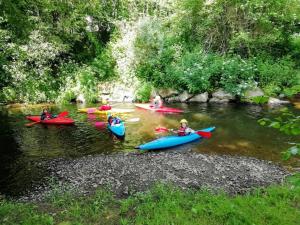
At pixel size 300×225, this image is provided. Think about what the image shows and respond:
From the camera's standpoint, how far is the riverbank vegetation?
21.1 m

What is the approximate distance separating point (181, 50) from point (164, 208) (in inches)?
725

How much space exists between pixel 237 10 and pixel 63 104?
13.6 meters

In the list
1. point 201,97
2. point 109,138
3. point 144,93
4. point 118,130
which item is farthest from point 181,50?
point 109,138

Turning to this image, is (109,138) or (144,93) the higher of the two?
(144,93)

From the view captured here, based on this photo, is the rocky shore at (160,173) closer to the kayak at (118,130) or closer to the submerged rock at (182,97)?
the kayak at (118,130)

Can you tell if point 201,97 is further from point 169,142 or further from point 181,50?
point 169,142

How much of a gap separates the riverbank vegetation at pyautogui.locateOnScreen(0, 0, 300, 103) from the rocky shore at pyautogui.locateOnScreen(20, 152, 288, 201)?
11607mm

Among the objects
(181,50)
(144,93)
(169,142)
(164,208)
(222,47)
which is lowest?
(169,142)

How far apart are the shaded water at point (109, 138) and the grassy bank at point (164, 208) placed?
6.19 feet

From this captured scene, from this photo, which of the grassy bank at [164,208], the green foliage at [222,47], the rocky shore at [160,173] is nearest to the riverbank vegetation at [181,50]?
the green foliage at [222,47]

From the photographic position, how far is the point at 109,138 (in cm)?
1323

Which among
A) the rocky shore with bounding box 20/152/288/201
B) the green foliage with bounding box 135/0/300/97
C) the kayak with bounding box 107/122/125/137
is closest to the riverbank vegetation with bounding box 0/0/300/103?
the green foliage with bounding box 135/0/300/97

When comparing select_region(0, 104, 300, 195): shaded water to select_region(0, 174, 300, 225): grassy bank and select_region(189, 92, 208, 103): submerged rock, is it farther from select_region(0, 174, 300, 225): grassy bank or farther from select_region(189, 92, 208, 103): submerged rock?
select_region(189, 92, 208, 103): submerged rock

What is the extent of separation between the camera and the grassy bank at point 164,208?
19.1ft
